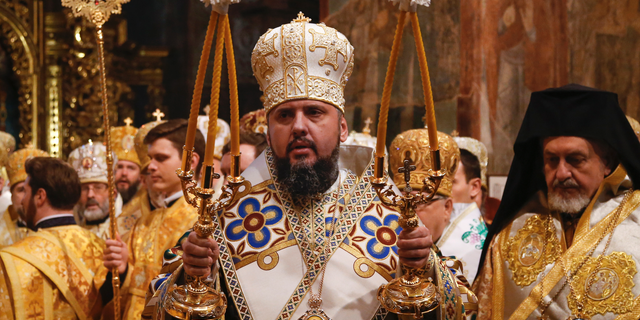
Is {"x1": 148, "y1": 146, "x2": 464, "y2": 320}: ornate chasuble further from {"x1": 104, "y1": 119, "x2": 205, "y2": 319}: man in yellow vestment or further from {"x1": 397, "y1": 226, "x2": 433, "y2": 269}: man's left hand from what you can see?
{"x1": 104, "y1": 119, "x2": 205, "y2": 319}: man in yellow vestment

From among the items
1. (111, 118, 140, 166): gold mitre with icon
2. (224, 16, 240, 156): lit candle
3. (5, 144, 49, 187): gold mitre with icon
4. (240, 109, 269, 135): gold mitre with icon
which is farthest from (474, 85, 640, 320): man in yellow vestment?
(5, 144, 49, 187): gold mitre with icon

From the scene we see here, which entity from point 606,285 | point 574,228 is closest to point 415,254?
point 606,285

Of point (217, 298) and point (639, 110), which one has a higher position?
point (639, 110)

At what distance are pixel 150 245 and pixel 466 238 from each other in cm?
245

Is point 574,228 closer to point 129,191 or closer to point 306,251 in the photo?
point 306,251

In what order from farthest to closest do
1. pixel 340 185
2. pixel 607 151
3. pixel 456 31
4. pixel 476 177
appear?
1. pixel 456 31
2. pixel 476 177
3. pixel 607 151
4. pixel 340 185

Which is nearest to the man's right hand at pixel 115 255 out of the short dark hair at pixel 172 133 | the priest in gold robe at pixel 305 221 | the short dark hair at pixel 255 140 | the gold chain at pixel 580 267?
the short dark hair at pixel 172 133

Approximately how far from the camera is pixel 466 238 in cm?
542

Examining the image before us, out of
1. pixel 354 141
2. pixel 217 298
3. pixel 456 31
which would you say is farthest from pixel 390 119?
pixel 217 298

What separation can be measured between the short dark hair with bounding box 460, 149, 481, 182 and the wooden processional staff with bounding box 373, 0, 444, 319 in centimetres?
347

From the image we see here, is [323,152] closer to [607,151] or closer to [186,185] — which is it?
[186,185]

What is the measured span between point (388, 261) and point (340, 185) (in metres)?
0.48

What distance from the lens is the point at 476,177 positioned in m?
6.18

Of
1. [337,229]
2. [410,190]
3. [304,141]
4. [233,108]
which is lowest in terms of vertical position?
[337,229]
